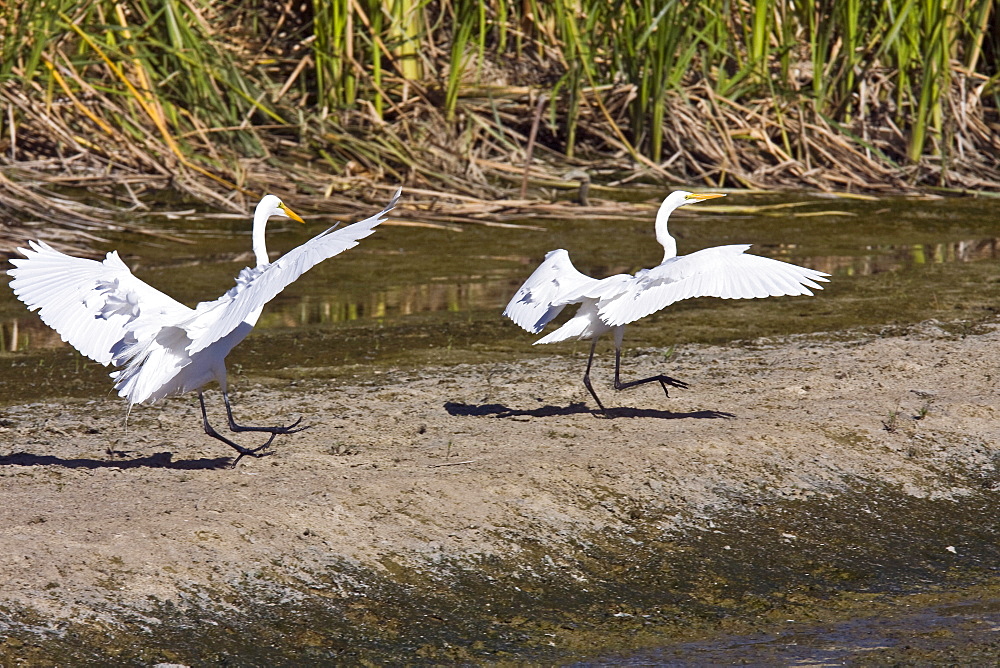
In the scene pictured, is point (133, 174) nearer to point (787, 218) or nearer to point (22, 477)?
point (787, 218)

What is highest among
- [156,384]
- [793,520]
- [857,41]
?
[857,41]

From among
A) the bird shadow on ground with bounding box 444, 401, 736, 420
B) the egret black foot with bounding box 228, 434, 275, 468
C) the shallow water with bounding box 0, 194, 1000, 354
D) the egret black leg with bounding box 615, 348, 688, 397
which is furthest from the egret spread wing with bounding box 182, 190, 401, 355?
the shallow water with bounding box 0, 194, 1000, 354

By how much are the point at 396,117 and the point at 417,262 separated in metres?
2.73

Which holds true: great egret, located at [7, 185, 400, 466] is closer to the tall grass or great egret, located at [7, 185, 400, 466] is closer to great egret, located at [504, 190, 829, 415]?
great egret, located at [504, 190, 829, 415]

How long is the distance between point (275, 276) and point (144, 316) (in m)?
0.67

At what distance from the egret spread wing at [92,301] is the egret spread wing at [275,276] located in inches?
10.6

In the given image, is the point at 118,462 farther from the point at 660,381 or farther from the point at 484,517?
the point at 660,381

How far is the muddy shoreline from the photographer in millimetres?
3670

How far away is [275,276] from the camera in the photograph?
407 cm

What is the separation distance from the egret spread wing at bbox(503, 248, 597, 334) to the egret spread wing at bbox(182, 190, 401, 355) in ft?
4.22

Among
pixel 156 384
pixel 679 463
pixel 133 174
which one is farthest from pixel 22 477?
pixel 133 174

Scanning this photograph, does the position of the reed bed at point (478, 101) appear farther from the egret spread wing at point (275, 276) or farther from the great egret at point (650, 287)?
the egret spread wing at point (275, 276)

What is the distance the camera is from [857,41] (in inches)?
471

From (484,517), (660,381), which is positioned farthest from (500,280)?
(484,517)
